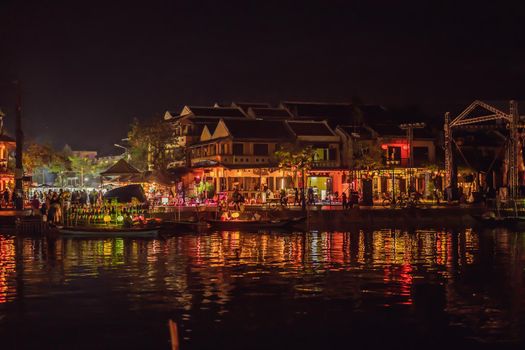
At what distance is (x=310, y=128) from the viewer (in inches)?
2589

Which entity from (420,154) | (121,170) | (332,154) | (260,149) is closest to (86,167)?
(260,149)

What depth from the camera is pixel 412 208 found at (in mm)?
49031

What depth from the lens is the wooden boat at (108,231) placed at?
1432 inches

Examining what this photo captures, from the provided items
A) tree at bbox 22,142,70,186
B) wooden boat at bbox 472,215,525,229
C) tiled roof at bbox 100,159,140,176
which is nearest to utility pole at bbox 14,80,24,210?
tiled roof at bbox 100,159,140,176

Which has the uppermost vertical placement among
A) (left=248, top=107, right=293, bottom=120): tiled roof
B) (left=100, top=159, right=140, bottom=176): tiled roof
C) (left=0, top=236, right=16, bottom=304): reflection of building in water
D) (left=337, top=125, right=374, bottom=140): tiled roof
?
(left=248, top=107, right=293, bottom=120): tiled roof

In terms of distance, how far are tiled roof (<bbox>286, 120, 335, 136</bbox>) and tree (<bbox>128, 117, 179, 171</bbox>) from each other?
12648 mm

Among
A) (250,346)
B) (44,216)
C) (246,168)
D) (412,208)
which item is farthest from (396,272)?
(246,168)

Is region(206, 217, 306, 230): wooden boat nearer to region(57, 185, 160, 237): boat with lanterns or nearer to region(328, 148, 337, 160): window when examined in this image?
region(57, 185, 160, 237): boat with lanterns

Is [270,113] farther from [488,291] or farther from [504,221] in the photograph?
[488,291]

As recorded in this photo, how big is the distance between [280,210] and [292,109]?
28.3m

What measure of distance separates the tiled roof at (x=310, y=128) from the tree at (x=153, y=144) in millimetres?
12648

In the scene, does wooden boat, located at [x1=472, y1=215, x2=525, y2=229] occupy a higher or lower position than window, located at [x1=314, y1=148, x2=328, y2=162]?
lower

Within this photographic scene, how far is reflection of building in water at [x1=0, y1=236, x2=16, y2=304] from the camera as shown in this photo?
20453 mm

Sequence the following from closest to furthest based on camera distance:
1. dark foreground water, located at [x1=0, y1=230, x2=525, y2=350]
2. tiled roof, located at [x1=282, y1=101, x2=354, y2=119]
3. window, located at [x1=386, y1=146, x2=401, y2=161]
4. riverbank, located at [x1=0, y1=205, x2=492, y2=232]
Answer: dark foreground water, located at [x1=0, y1=230, x2=525, y2=350]
riverbank, located at [x1=0, y1=205, x2=492, y2=232]
window, located at [x1=386, y1=146, x2=401, y2=161]
tiled roof, located at [x1=282, y1=101, x2=354, y2=119]
